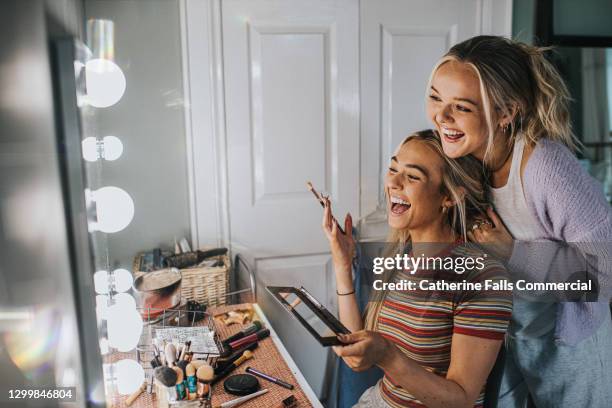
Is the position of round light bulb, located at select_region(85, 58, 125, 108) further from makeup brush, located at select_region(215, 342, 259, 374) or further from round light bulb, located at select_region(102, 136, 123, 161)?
makeup brush, located at select_region(215, 342, 259, 374)

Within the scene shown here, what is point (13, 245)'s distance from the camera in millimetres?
278

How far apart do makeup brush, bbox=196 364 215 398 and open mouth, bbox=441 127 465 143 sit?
54cm

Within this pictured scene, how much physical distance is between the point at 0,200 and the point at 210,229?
109cm

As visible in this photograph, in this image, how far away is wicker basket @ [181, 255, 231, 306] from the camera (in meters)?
1.15

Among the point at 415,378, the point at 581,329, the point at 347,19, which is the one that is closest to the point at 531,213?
the point at 581,329

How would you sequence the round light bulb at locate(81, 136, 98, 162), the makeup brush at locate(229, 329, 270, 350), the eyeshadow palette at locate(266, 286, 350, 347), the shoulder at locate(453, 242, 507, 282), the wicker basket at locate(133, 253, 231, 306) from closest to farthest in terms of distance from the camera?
the round light bulb at locate(81, 136, 98, 162) → the eyeshadow palette at locate(266, 286, 350, 347) → the shoulder at locate(453, 242, 507, 282) → the makeup brush at locate(229, 329, 270, 350) → the wicker basket at locate(133, 253, 231, 306)

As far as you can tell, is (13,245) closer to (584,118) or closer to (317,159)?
(317,159)

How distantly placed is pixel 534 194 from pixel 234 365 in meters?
0.60

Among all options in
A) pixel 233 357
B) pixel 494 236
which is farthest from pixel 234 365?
pixel 494 236

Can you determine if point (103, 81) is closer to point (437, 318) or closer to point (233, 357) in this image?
point (233, 357)

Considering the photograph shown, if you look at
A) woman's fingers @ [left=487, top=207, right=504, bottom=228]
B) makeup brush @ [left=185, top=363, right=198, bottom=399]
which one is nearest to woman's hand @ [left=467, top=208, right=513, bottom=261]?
woman's fingers @ [left=487, top=207, right=504, bottom=228]

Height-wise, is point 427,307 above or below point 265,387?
above

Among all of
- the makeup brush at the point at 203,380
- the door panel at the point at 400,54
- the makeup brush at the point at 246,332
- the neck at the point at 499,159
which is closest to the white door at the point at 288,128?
the door panel at the point at 400,54

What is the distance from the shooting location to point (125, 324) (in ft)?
Answer: 2.61
